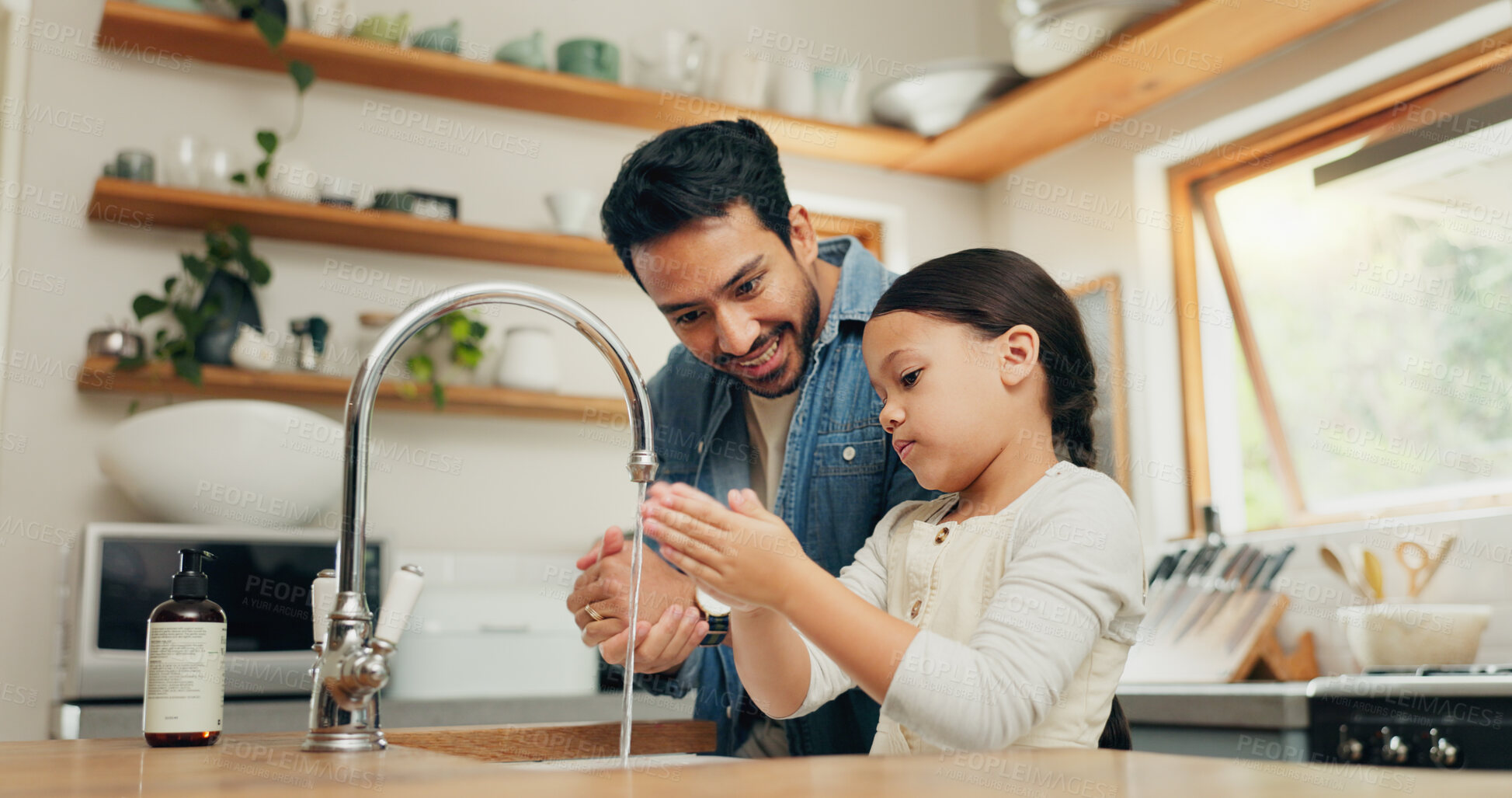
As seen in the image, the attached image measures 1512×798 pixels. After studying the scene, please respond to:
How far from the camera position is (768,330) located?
4.64 feet

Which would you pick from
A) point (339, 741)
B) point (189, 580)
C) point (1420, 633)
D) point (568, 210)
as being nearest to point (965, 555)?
point (339, 741)

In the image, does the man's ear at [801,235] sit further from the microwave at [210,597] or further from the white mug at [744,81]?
the white mug at [744,81]

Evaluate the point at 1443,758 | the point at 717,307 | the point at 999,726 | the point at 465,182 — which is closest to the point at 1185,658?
the point at 1443,758

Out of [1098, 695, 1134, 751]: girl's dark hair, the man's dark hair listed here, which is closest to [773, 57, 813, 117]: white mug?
the man's dark hair

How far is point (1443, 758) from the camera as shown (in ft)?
5.72

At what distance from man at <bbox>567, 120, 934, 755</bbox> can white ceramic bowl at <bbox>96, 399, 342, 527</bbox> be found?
1.07m

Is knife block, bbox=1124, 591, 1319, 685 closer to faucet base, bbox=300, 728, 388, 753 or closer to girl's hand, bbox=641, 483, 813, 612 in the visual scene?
girl's hand, bbox=641, 483, 813, 612

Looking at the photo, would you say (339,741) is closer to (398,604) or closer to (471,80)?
(398,604)

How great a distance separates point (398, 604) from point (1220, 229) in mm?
2633

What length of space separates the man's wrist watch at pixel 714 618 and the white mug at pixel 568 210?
182 centimetres

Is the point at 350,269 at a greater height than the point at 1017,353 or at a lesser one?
greater

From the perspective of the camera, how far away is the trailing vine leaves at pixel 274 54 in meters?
2.54

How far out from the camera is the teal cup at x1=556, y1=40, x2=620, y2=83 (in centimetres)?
294

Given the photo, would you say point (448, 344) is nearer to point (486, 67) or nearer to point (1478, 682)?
point (486, 67)
